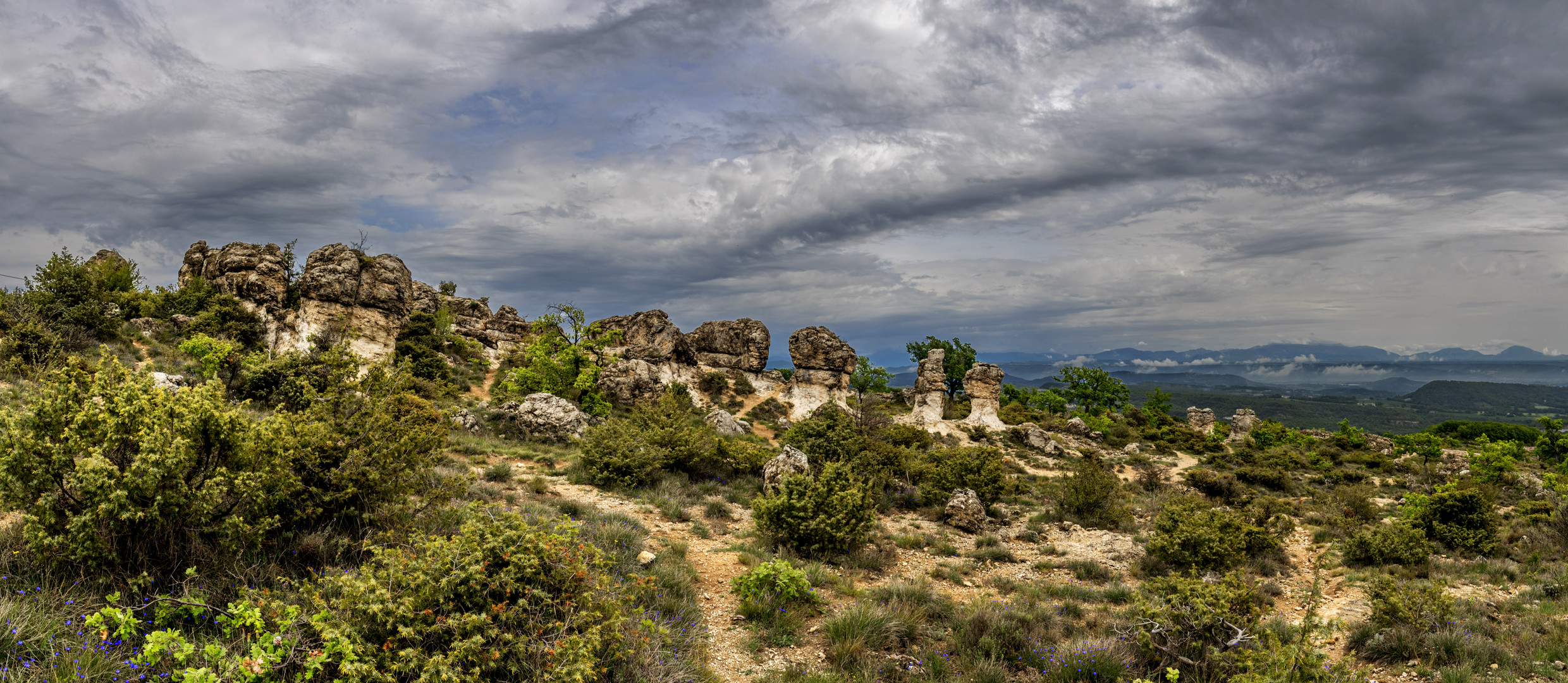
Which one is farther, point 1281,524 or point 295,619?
point 1281,524

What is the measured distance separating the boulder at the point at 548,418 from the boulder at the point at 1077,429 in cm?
3145

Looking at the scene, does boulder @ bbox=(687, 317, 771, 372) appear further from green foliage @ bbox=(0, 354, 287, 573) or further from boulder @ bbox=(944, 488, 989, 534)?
green foliage @ bbox=(0, 354, 287, 573)

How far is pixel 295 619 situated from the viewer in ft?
15.4

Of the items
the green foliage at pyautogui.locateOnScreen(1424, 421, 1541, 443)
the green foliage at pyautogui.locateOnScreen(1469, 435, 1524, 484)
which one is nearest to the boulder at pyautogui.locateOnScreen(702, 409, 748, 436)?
the green foliage at pyautogui.locateOnScreen(1469, 435, 1524, 484)

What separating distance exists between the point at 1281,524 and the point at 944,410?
94.0 feet

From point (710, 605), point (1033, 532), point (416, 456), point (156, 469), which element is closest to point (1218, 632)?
point (710, 605)

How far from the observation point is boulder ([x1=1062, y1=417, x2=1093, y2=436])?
3975 centimetres

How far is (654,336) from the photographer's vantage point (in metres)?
45.7

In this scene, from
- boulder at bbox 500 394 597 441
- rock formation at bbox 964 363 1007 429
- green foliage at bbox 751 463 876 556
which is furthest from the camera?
rock formation at bbox 964 363 1007 429

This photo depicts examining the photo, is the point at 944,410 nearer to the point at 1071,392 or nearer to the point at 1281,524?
the point at 1071,392

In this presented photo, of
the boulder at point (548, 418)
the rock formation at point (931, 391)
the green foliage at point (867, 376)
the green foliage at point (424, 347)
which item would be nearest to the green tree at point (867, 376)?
the green foliage at point (867, 376)

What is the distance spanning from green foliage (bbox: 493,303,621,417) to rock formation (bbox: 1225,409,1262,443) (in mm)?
40817

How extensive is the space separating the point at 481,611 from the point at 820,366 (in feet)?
130

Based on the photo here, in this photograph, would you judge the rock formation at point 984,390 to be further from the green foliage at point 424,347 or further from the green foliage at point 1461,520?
the green foliage at point 424,347
